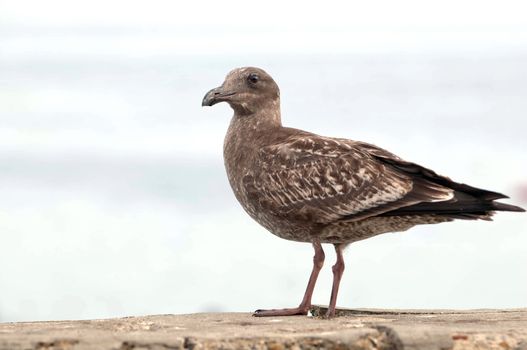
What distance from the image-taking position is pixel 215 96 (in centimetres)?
1009

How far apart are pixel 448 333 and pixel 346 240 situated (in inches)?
77.3

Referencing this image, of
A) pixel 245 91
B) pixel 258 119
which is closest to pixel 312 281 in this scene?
pixel 258 119

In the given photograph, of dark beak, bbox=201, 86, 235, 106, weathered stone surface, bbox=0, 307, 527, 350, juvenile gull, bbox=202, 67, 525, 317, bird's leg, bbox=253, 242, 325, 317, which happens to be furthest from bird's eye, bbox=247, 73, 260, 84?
weathered stone surface, bbox=0, 307, 527, 350

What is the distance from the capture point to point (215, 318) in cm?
881

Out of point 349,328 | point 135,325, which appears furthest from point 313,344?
point 135,325

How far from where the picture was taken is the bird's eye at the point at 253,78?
33.3ft

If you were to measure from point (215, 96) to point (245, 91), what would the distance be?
313 mm

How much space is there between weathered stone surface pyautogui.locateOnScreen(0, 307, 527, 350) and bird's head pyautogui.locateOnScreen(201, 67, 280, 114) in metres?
2.53

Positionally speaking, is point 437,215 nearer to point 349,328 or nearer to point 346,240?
point 346,240

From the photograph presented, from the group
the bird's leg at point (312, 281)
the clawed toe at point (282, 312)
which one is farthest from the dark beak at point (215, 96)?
the clawed toe at point (282, 312)

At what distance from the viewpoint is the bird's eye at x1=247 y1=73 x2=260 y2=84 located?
10148mm

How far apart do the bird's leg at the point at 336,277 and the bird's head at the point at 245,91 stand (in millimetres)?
1795

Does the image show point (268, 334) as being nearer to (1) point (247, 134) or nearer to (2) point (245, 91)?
(1) point (247, 134)

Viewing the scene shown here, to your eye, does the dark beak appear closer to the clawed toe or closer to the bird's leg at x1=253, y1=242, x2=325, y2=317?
the bird's leg at x1=253, y1=242, x2=325, y2=317
